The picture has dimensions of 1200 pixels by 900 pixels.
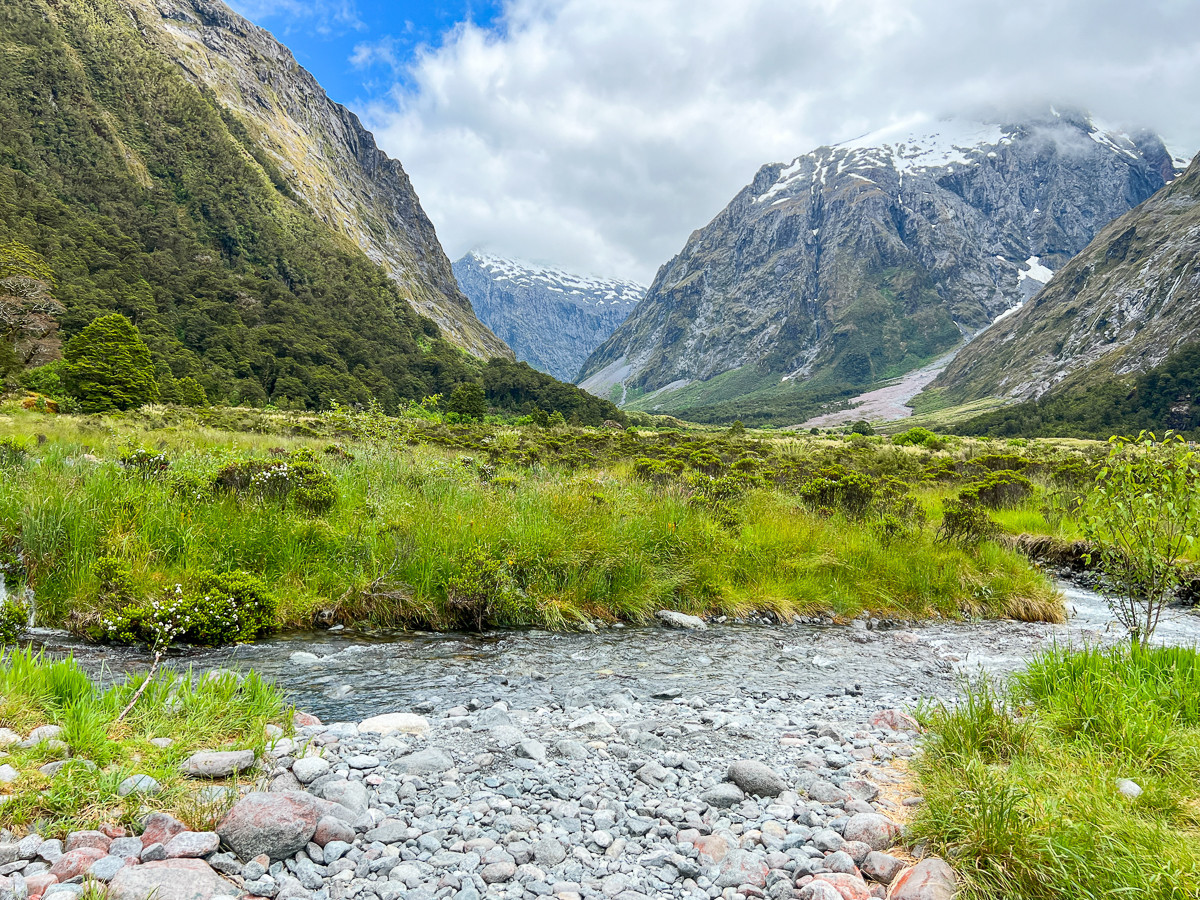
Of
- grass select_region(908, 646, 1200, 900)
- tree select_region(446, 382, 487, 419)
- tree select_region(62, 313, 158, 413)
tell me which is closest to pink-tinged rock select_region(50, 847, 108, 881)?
grass select_region(908, 646, 1200, 900)

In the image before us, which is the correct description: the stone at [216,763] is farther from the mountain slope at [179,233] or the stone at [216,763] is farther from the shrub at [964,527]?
the mountain slope at [179,233]

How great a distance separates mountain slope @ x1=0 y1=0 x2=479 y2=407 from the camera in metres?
72.5

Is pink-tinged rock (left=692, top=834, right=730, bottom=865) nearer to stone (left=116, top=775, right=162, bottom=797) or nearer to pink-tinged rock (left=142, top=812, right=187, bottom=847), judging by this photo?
pink-tinged rock (left=142, top=812, right=187, bottom=847)

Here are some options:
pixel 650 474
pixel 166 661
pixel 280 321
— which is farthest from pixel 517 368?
pixel 166 661

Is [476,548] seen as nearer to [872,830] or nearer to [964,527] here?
[872,830]

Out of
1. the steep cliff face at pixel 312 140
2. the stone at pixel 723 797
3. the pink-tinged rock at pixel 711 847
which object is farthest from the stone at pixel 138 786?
the steep cliff face at pixel 312 140

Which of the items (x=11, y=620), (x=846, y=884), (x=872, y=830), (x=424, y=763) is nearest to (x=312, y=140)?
Answer: (x=11, y=620)

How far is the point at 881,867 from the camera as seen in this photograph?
2.89 meters

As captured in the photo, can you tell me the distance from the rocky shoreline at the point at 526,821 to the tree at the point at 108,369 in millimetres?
44485

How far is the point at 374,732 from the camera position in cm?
455

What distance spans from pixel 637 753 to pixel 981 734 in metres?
2.39

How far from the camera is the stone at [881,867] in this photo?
2863mm

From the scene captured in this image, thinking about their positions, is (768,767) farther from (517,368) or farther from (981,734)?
(517,368)

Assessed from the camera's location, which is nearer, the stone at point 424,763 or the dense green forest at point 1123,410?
the stone at point 424,763
